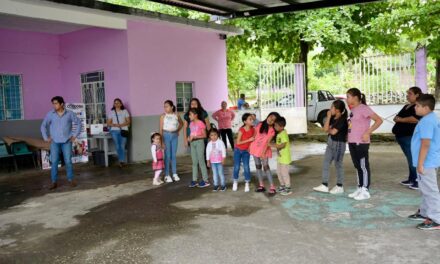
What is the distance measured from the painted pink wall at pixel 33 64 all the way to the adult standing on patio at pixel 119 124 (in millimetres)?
3140

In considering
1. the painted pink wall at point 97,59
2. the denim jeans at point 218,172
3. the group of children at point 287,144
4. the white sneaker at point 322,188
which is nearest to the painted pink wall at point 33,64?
the painted pink wall at point 97,59

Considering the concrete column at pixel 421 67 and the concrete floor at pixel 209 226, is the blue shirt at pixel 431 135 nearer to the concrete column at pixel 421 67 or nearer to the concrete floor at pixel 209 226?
the concrete floor at pixel 209 226

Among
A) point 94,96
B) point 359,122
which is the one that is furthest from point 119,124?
point 359,122

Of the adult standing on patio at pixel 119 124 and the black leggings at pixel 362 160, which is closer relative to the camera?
the black leggings at pixel 362 160

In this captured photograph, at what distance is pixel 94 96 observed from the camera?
12.0 metres

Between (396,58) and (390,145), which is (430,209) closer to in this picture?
(390,145)

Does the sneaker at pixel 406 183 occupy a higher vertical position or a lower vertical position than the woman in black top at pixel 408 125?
lower

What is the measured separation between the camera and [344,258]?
3949mm

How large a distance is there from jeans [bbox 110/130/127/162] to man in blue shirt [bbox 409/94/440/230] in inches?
298

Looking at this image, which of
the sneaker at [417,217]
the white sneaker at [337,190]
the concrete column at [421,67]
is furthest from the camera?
the concrete column at [421,67]

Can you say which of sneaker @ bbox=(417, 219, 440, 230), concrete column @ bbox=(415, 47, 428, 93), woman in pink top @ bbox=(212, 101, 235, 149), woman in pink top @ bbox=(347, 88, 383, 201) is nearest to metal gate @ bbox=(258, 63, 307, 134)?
woman in pink top @ bbox=(212, 101, 235, 149)

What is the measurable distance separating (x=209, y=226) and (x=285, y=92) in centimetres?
995

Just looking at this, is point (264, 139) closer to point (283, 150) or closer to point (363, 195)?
point (283, 150)

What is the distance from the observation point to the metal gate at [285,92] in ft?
46.3
